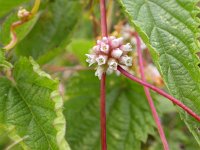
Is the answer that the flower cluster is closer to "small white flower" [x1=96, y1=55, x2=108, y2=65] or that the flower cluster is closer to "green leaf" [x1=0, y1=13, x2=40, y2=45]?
"green leaf" [x1=0, y1=13, x2=40, y2=45]

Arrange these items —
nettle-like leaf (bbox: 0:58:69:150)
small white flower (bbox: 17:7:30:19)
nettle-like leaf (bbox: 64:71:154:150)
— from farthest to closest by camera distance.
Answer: nettle-like leaf (bbox: 64:71:154:150), small white flower (bbox: 17:7:30:19), nettle-like leaf (bbox: 0:58:69:150)

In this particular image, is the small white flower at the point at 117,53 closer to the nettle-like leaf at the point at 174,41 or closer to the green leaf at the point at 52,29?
the nettle-like leaf at the point at 174,41

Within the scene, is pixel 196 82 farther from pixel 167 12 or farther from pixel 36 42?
pixel 36 42

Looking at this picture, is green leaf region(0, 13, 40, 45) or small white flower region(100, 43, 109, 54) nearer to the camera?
small white flower region(100, 43, 109, 54)

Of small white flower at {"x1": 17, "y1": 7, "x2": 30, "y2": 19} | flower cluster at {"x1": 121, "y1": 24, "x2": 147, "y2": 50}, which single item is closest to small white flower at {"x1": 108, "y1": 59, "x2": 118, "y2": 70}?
small white flower at {"x1": 17, "y1": 7, "x2": 30, "y2": 19}

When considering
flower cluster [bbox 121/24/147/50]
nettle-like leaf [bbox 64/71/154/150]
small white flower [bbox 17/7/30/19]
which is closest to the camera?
small white flower [bbox 17/7/30/19]

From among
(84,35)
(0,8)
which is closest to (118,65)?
(0,8)

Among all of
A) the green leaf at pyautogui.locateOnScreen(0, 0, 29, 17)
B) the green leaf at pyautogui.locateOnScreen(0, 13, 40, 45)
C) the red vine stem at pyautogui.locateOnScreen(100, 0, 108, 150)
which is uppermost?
the green leaf at pyautogui.locateOnScreen(0, 0, 29, 17)

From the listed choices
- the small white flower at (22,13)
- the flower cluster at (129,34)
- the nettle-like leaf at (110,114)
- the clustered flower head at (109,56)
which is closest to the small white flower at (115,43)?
the clustered flower head at (109,56)
